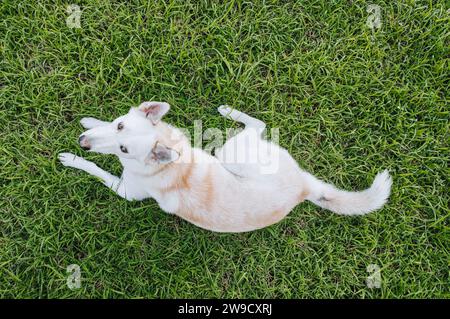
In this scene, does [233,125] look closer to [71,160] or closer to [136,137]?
[136,137]

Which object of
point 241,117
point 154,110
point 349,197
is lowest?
point 349,197

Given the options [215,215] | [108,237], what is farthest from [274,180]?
[108,237]

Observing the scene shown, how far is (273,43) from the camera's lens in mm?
3975

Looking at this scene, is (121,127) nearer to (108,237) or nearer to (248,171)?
(248,171)

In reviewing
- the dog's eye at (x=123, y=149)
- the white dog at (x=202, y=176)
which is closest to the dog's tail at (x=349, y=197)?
the white dog at (x=202, y=176)

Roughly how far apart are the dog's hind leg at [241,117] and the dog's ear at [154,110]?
0.98 meters

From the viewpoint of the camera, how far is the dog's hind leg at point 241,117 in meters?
3.80

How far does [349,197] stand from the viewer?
348cm

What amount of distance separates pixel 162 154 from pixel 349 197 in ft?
5.83

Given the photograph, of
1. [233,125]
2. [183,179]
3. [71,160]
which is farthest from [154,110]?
[71,160]

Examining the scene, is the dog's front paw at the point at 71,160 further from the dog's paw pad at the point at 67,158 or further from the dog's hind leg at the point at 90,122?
the dog's hind leg at the point at 90,122

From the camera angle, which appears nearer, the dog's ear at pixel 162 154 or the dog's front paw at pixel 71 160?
the dog's ear at pixel 162 154

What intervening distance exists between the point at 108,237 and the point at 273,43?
102 inches

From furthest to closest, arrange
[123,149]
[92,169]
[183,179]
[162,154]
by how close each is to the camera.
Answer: [92,169] → [183,179] → [123,149] → [162,154]
